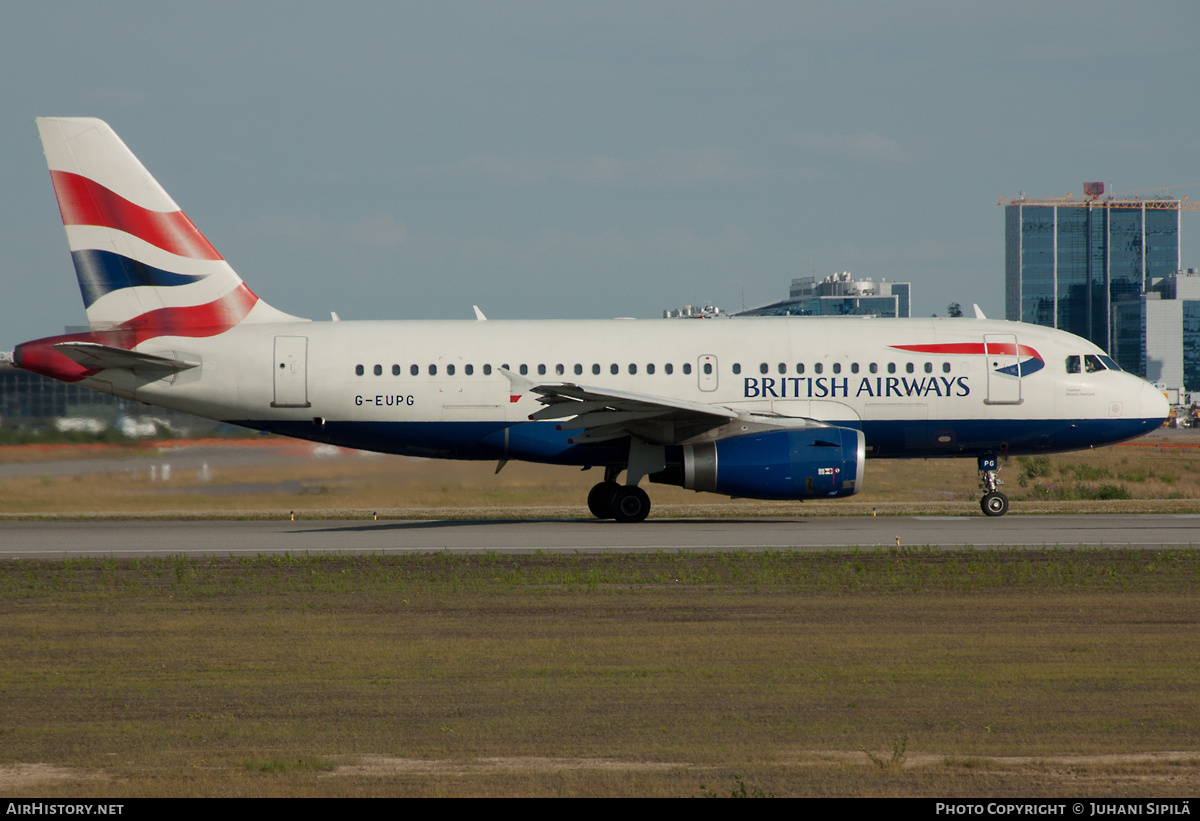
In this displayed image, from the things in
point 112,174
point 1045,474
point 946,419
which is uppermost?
point 112,174

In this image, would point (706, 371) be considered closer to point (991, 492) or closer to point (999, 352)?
point (999, 352)

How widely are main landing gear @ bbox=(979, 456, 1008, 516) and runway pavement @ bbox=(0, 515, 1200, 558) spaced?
0.92ft

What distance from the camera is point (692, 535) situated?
834 inches

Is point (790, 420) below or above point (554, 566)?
above

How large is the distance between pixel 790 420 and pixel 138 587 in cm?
1292

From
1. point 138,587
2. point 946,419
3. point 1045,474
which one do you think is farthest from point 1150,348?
point 138,587

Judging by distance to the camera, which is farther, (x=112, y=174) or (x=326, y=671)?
(x=112, y=174)

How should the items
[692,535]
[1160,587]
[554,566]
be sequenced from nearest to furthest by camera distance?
[1160,587] → [554,566] → [692,535]

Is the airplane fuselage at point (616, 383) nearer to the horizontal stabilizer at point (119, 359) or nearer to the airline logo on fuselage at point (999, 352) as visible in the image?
the airline logo on fuselage at point (999, 352)

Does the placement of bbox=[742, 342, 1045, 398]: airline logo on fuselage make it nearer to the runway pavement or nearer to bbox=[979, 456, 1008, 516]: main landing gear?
bbox=[979, 456, 1008, 516]: main landing gear

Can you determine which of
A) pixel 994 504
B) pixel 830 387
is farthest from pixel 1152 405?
pixel 830 387

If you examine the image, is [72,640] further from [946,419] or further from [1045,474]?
[1045,474]

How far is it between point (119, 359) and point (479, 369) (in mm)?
7226

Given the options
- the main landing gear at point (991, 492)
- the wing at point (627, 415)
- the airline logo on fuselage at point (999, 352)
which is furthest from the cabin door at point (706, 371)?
the main landing gear at point (991, 492)
